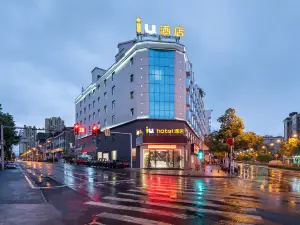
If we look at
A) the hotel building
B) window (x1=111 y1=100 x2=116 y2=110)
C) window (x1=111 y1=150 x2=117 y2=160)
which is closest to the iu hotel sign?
the hotel building

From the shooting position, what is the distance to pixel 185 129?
181 feet

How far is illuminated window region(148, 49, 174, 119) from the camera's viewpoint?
53.2 m

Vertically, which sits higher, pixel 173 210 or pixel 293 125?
pixel 293 125

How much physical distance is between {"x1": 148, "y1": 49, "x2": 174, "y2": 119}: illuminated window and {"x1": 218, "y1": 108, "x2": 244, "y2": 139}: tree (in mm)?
9912

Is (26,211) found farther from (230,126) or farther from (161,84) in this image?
(161,84)

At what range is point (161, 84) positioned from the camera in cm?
5356

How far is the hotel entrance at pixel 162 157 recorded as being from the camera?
53072 mm

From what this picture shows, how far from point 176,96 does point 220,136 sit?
11.2 m

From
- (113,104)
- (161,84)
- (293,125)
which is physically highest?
(161,84)

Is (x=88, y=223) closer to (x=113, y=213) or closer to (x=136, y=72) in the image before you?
(x=113, y=213)

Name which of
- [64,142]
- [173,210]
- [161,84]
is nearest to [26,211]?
[173,210]

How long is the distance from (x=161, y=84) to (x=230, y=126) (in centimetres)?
1473

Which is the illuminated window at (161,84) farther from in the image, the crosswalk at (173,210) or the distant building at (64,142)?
the distant building at (64,142)

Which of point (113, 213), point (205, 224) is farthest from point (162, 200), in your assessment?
point (205, 224)
